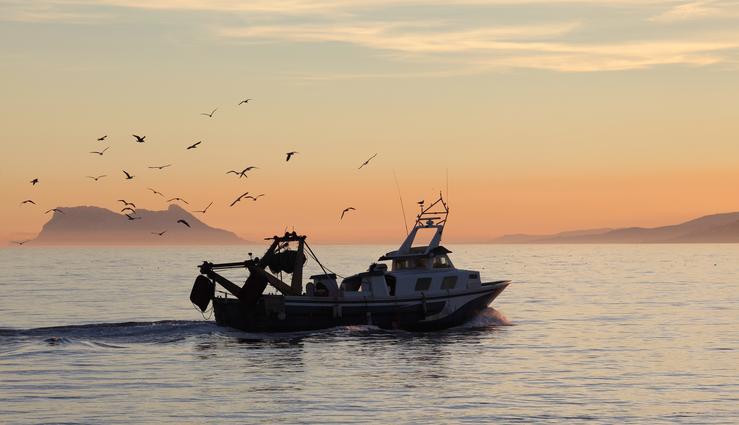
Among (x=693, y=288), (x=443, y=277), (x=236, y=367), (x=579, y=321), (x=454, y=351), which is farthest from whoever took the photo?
(x=693, y=288)

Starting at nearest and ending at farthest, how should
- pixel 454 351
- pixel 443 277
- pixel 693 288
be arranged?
pixel 454 351, pixel 443 277, pixel 693 288

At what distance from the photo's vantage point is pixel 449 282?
60406 millimetres

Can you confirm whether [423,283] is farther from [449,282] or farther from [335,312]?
[335,312]

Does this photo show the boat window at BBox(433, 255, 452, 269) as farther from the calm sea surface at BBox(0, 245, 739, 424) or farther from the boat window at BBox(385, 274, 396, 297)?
the calm sea surface at BBox(0, 245, 739, 424)

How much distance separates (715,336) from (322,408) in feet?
105

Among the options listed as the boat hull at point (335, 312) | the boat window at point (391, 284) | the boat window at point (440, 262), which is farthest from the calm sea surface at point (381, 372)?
the boat window at point (440, 262)

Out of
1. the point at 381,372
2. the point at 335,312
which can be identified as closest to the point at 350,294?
the point at 335,312

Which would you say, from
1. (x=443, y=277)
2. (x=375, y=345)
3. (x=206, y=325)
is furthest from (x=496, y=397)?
(x=206, y=325)

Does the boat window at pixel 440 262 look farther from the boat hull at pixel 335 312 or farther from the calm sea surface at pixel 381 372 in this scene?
the calm sea surface at pixel 381 372

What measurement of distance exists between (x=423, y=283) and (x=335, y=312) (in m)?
5.14

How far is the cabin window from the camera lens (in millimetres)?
59325

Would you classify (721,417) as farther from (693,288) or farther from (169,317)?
(693,288)

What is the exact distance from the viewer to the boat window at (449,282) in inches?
2368

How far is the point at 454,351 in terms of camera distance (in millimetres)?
52250
